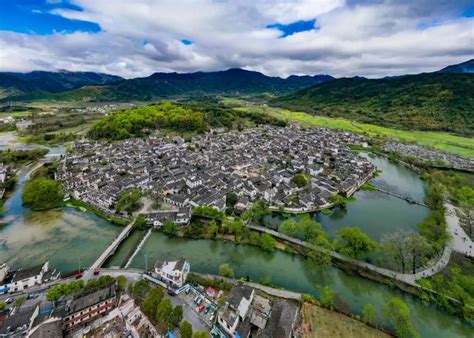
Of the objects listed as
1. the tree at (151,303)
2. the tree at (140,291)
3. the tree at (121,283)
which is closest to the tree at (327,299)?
the tree at (151,303)

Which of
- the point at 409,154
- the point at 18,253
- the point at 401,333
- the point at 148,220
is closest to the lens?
the point at 401,333

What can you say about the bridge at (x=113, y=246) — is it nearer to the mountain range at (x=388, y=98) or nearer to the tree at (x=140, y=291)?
the tree at (x=140, y=291)

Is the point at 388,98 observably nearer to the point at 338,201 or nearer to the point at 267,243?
the point at 338,201

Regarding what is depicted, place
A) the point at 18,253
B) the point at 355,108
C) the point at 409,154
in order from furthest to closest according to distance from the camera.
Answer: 1. the point at 355,108
2. the point at 409,154
3. the point at 18,253

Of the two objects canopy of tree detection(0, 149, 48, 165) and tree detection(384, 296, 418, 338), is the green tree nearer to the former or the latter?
canopy of tree detection(0, 149, 48, 165)

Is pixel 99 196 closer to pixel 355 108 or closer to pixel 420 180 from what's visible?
pixel 420 180

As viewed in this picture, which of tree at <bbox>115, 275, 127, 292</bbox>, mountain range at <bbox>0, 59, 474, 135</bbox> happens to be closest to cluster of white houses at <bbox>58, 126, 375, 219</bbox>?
tree at <bbox>115, 275, 127, 292</bbox>

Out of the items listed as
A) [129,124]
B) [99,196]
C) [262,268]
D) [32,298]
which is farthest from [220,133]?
[32,298]
